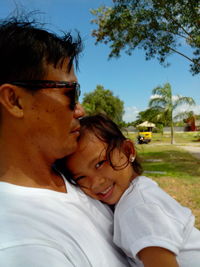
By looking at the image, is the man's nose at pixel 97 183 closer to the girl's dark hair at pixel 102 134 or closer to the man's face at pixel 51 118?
the girl's dark hair at pixel 102 134

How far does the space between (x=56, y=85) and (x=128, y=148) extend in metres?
0.93

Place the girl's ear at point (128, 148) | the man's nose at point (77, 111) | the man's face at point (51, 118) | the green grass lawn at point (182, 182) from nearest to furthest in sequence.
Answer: the man's face at point (51, 118), the man's nose at point (77, 111), the girl's ear at point (128, 148), the green grass lawn at point (182, 182)

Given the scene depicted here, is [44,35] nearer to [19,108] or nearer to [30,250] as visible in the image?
[19,108]

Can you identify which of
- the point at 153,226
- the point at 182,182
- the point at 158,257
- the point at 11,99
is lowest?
the point at 182,182

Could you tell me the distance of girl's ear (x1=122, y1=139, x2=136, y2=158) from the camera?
6.97 feet

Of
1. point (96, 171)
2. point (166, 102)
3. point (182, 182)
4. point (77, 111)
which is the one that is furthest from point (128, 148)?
point (166, 102)

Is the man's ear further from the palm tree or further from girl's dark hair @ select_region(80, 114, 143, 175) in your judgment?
the palm tree

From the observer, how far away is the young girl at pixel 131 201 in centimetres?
138

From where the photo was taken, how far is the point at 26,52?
4.51 ft

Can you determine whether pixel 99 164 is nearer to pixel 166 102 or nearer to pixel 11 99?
pixel 11 99

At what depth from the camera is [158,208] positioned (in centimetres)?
149

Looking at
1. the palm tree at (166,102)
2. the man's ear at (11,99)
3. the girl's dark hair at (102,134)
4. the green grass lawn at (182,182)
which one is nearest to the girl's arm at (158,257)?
the girl's dark hair at (102,134)

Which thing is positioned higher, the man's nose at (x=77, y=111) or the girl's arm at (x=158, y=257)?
the man's nose at (x=77, y=111)

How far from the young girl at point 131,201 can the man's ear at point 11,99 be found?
0.60m
